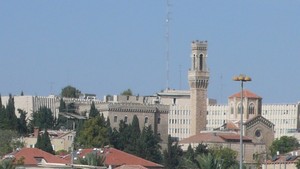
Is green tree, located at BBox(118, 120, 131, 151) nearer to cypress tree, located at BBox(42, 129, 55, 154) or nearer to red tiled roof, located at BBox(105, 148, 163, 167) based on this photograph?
cypress tree, located at BBox(42, 129, 55, 154)

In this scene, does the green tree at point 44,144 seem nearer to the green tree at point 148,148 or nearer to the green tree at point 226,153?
the green tree at point 148,148

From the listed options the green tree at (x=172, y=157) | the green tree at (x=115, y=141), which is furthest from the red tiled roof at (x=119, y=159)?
the green tree at (x=115, y=141)

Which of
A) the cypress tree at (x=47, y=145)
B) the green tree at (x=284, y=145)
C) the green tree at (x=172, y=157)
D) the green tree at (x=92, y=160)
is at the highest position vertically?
the green tree at (x=284, y=145)

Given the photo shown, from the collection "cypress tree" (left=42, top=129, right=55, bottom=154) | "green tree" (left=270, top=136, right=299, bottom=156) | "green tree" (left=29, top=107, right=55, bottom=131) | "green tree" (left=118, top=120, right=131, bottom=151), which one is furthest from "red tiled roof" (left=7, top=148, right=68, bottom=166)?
"green tree" (left=270, top=136, right=299, bottom=156)

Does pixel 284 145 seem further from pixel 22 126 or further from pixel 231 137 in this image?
pixel 22 126

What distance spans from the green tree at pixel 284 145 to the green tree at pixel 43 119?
24.3 meters

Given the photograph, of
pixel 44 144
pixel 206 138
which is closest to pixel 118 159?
pixel 44 144

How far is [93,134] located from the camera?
161125 mm

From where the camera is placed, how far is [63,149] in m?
166

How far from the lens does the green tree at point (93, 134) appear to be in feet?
522

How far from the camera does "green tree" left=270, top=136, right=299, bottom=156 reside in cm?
18857

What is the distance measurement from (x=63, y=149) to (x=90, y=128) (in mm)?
6300

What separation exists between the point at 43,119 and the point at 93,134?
27.6 m

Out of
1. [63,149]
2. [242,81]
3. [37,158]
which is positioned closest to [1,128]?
[63,149]
